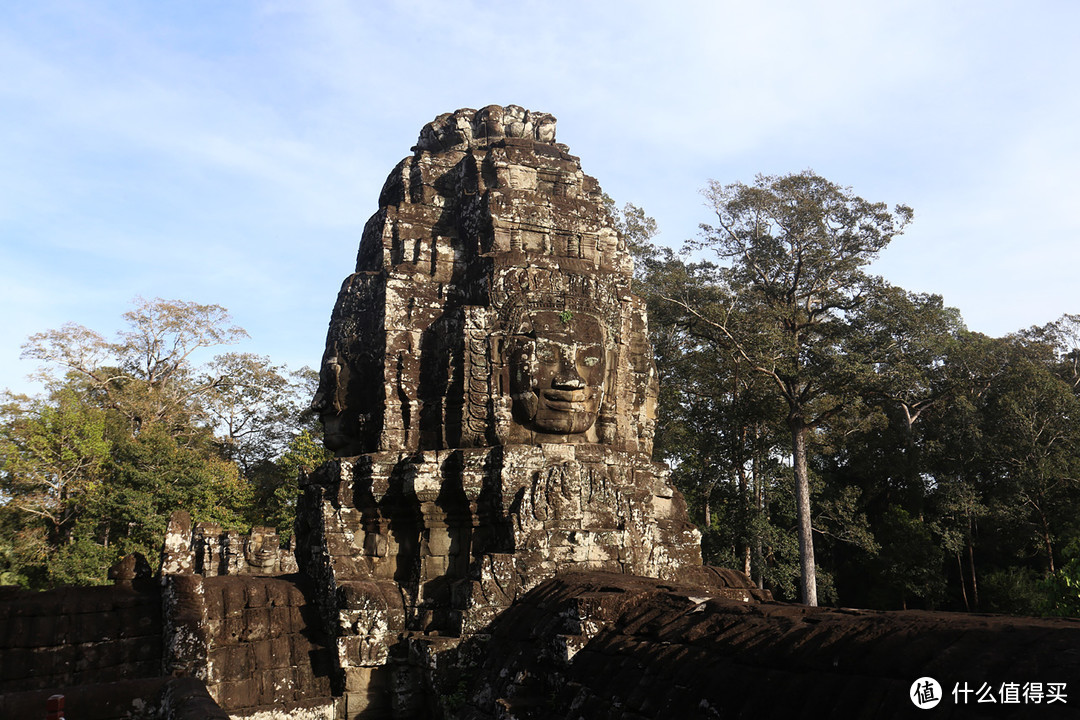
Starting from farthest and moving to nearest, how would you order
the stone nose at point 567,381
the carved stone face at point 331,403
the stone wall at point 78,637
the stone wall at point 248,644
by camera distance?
1. the carved stone face at point 331,403
2. the stone nose at point 567,381
3. the stone wall at point 248,644
4. the stone wall at point 78,637

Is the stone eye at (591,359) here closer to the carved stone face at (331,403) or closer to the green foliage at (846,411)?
the carved stone face at (331,403)

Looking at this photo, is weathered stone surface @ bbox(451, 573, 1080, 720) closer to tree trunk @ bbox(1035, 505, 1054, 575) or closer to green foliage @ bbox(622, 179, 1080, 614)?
green foliage @ bbox(622, 179, 1080, 614)

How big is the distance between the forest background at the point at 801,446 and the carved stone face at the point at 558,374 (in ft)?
33.7

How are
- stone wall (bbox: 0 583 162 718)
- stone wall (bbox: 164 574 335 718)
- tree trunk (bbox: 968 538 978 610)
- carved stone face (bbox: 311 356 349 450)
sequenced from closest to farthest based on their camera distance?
stone wall (bbox: 0 583 162 718), stone wall (bbox: 164 574 335 718), carved stone face (bbox: 311 356 349 450), tree trunk (bbox: 968 538 978 610)

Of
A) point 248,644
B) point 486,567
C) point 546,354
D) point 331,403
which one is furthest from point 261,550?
point 486,567

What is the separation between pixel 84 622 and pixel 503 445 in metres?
3.77

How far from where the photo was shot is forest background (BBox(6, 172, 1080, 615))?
60.5ft

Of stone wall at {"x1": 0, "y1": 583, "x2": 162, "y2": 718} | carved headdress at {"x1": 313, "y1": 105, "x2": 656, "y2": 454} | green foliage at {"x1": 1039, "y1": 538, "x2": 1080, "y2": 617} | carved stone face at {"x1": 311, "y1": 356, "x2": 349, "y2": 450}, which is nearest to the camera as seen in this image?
stone wall at {"x1": 0, "y1": 583, "x2": 162, "y2": 718}

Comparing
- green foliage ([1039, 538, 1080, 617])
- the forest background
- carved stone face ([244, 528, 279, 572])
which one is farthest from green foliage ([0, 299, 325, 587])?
green foliage ([1039, 538, 1080, 617])

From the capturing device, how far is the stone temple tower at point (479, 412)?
6961 mm

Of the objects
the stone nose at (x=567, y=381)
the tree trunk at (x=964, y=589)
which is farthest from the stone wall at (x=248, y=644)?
the tree trunk at (x=964, y=589)
